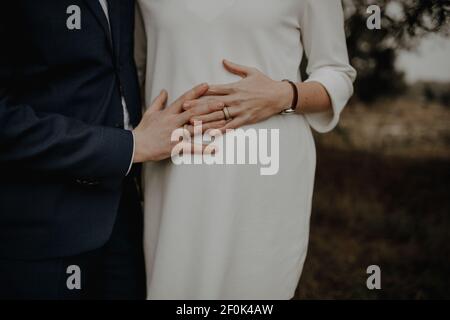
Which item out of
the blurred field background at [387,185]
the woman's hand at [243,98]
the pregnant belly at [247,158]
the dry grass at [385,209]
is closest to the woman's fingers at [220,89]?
the woman's hand at [243,98]

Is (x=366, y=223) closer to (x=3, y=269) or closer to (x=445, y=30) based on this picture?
(x=445, y=30)

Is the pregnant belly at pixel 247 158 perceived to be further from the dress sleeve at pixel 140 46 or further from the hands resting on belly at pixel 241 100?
the dress sleeve at pixel 140 46

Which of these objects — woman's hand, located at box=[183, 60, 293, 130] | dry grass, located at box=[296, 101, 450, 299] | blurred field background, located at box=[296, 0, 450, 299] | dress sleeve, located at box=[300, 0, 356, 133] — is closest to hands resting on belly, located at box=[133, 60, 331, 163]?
woman's hand, located at box=[183, 60, 293, 130]

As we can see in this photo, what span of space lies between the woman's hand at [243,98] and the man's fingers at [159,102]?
88 millimetres

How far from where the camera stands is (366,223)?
3922mm

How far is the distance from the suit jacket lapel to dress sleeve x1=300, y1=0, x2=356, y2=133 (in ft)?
1.80

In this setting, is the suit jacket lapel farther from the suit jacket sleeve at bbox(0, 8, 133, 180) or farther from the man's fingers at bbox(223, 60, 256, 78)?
the man's fingers at bbox(223, 60, 256, 78)

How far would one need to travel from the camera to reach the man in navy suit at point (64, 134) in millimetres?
1190

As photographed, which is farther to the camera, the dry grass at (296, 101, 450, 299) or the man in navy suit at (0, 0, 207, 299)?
the dry grass at (296, 101, 450, 299)

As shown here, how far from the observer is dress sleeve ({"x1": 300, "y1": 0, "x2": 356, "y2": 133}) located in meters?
1.36

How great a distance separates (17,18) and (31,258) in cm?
62

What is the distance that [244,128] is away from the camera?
4.36ft

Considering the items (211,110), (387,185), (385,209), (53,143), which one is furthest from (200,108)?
(387,185)
